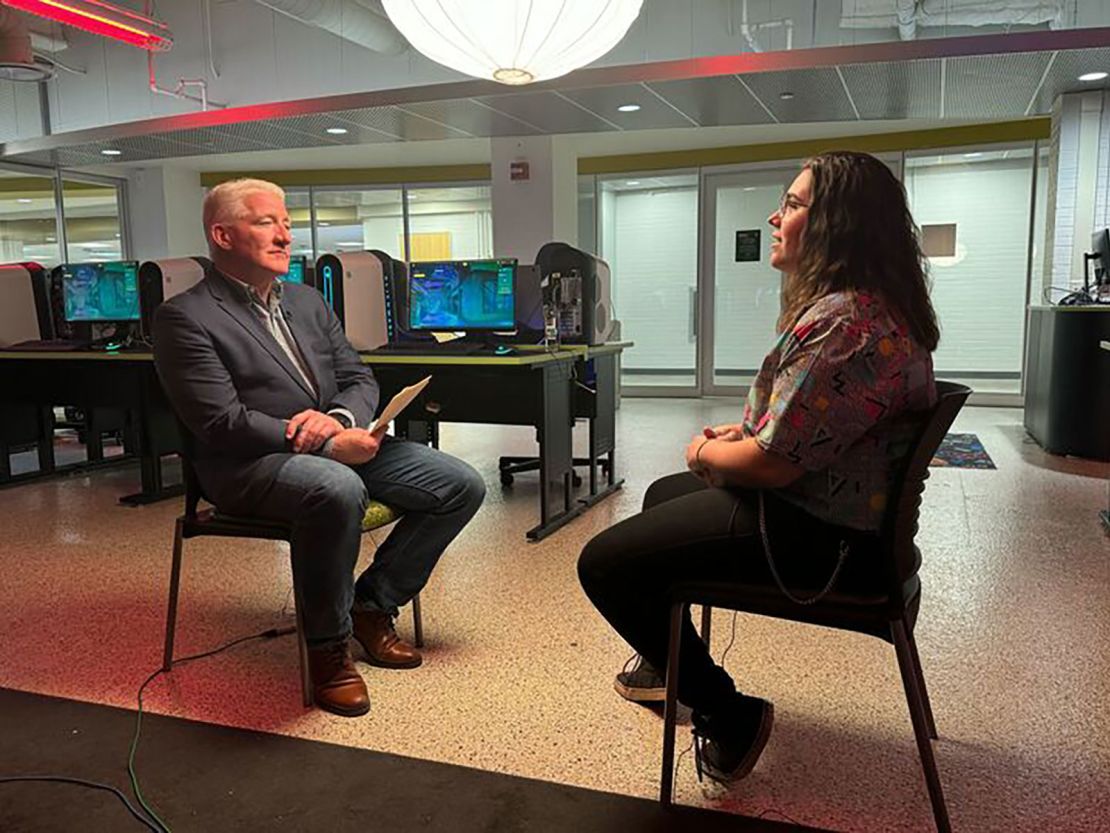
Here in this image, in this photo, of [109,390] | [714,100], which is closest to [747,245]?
[714,100]

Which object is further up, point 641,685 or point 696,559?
point 696,559

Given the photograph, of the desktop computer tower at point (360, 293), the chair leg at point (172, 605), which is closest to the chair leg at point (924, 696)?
the chair leg at point (172, 605)

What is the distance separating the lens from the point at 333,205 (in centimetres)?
1010

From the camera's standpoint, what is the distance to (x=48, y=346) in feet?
15.1

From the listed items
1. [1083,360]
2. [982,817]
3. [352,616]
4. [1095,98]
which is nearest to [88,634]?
[352,616]

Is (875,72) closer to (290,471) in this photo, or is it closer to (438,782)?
(290,471)

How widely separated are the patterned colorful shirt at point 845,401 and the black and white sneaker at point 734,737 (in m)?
0.47

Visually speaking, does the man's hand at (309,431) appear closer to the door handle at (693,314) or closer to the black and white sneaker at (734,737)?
the black and white sneaker at (734,737)

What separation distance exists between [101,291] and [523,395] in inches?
110

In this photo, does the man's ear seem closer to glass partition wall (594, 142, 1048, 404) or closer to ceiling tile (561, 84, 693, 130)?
ceiling tile (561, 84, 693, 130)

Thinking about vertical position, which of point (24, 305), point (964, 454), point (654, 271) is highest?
point (654, 271)

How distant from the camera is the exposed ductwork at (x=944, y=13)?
525 centimetres

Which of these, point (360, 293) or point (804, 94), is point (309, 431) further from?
point (804, 94)

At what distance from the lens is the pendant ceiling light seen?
2520 mm
